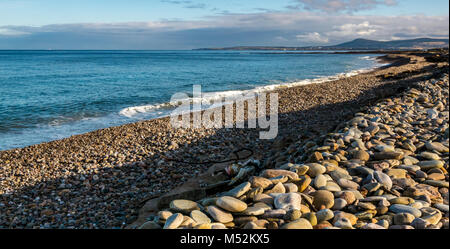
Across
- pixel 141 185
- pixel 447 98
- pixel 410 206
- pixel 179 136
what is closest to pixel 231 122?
pixel 179 136

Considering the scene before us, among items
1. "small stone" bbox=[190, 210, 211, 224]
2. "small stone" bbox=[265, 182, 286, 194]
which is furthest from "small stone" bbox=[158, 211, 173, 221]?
"small stone" bbox=[265, 182, 286, 194]

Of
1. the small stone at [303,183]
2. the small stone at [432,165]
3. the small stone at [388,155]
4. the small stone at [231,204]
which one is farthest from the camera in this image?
the small stone at [388,155]

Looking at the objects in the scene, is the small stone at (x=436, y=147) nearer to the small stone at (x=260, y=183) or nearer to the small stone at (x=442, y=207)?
the small stone at (x=442, y=207)

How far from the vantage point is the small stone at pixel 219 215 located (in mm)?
3008

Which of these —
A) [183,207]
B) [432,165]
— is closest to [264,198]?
[183,207]

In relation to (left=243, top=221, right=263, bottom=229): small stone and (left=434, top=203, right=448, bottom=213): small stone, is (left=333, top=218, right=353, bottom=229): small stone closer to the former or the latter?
(left=243, top=221, right=263, bottom=229): small stone

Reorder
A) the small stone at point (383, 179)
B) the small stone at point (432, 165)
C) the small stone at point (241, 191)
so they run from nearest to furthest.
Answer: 1. the small stone at point (241, 191)
2. the small stone at point (383, 179)
3. the small stone at point (432, 165)

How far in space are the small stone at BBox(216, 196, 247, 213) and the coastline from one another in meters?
1.76

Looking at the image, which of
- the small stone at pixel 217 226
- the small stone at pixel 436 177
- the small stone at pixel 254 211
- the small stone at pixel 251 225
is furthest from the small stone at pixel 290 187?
the small stone at pixel 436 177

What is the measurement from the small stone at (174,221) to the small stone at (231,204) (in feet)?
Result: 1.43

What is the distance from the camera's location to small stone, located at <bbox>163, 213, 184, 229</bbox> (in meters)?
2.89

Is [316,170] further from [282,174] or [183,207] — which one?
[183,207]
